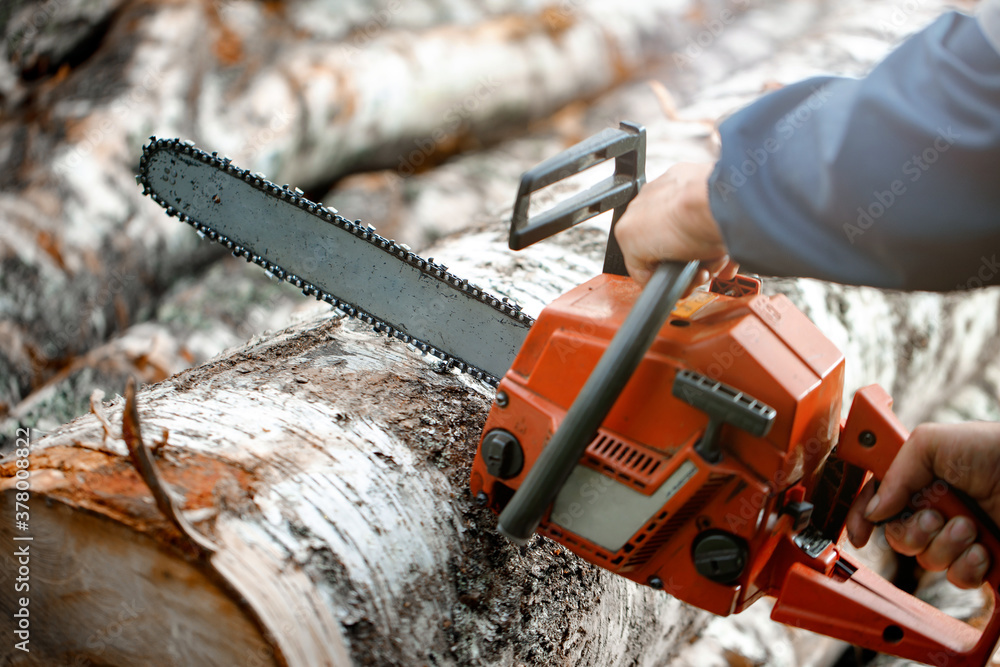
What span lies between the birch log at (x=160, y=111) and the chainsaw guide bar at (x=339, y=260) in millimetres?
1238

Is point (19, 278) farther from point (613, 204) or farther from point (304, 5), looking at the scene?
point (613, 204)

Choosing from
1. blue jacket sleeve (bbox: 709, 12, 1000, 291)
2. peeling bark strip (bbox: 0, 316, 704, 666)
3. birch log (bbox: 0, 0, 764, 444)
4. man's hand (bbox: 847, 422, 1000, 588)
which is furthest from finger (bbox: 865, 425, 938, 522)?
birch log (bbox: 0, 0, 764, 444)

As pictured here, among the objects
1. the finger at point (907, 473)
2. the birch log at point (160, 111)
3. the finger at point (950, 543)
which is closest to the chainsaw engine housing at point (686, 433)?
the finger at point (907, 473)

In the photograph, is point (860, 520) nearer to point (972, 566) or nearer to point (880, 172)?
point (972, 566)

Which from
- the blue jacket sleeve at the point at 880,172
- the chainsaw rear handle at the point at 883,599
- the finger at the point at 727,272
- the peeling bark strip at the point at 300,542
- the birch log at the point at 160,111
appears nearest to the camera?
the blue jacket sleeve at the point at 880,172

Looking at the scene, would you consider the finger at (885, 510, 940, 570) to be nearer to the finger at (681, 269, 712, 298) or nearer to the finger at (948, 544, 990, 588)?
the finger at (948, 544, 990, 588)

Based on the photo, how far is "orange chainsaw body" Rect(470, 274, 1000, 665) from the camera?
3.48 feet

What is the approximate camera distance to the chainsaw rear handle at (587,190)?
117 centimetres

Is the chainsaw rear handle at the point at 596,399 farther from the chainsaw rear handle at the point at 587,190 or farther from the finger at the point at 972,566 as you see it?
the finger at the point at 972,566

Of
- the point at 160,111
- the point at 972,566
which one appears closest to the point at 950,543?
the point at 972,566

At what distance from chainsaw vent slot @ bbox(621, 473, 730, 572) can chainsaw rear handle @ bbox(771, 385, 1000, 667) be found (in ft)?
0.76

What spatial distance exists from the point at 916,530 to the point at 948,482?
98mm

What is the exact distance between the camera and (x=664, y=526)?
3.61ft

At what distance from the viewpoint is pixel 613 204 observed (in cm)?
123
